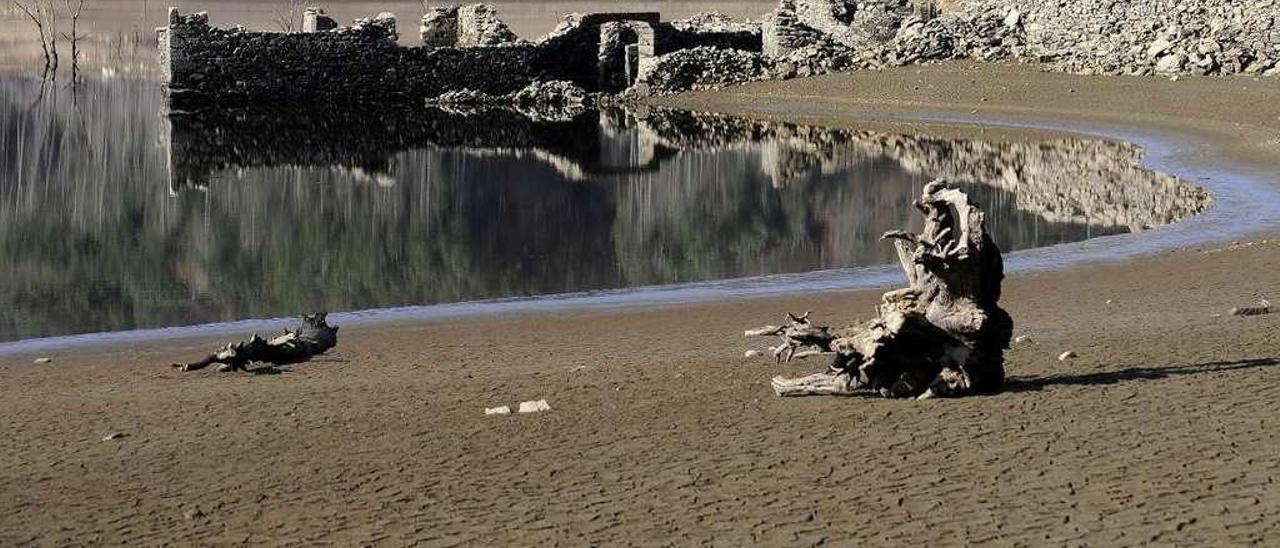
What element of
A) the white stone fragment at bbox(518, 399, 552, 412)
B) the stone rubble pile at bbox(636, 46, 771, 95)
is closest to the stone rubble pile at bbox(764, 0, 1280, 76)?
the stone rubble pile at bbox(636, 46, 771, 95)

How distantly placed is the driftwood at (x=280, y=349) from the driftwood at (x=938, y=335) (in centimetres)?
308

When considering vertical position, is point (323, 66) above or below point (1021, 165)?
above

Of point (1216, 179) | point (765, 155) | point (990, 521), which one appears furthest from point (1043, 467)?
point (765, 155)

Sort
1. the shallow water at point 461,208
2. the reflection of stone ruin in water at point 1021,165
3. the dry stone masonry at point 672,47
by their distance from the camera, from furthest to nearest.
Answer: the dry stone masonry at point 672,47, the reflection of stone ruin in water at point 1021,165, the shallow water at point 461,208

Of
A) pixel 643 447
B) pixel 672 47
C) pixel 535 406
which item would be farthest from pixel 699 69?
pixel 643 447

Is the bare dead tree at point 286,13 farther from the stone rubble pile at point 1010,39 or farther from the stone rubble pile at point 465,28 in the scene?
the stone rubble pile at point 1010,39

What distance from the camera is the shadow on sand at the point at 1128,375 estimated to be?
942 cm

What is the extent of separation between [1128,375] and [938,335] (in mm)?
1029

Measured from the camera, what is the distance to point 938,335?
9.18 metres

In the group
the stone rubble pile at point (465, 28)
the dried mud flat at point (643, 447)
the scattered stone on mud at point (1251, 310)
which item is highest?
the stone rubble pile at point (465, 28)

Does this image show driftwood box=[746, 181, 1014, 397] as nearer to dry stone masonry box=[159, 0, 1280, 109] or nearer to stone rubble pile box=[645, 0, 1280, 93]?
stone rubble pile box=[645, 0, 1280, 93]

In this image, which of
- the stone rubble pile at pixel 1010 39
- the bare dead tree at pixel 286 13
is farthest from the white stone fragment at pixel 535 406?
the bare dead tree at pixel 286 13

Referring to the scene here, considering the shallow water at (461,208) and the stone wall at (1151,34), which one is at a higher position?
the stone wall at (1151,34)

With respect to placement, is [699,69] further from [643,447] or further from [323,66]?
[643,447]
